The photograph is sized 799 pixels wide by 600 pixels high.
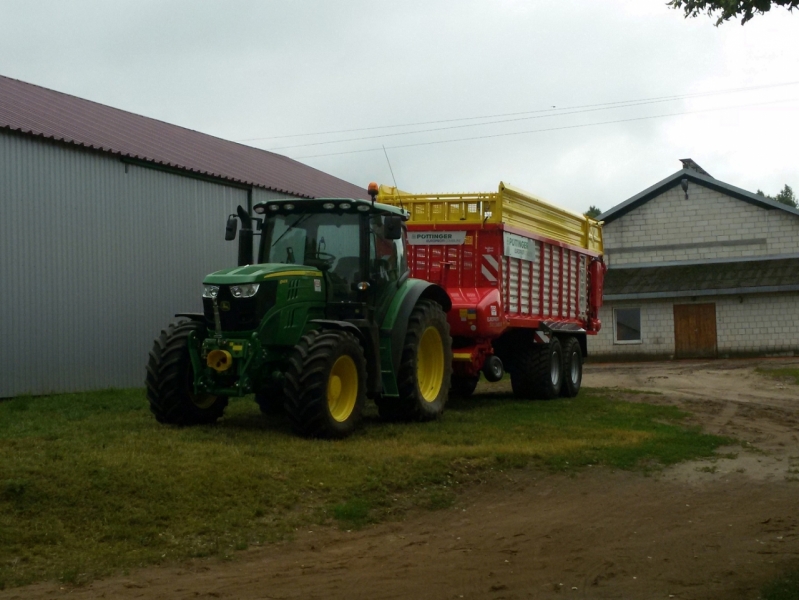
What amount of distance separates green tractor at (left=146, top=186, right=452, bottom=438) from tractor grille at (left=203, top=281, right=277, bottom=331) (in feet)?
0.04

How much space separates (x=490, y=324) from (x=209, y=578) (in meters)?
9.08

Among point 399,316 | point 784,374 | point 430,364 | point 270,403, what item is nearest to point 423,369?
point 430,364

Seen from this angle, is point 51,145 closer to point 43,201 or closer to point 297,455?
point 43,201

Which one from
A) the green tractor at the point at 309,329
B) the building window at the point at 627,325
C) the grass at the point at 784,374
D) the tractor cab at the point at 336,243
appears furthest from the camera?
the building window at the point at 627,325

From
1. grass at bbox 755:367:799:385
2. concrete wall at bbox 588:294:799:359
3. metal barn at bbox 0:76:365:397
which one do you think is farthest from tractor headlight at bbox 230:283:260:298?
concrete wall at bbox 588:294:799:359

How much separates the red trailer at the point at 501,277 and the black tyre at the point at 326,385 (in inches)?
158

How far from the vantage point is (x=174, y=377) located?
11203mm

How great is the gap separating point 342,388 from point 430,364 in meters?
2.45

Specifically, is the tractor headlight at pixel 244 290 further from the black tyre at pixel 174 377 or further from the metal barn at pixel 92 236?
the metal barn at pixel 92 236

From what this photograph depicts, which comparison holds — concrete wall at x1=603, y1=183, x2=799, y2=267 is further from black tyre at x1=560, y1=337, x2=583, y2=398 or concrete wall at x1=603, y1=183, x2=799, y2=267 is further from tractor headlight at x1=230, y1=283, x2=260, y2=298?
tractor headlight at x1=230, y1=283, x2=260, y2=298

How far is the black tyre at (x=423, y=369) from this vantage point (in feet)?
41.4

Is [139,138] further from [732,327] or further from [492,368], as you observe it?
[732,327]

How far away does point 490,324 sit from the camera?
50.5 ft

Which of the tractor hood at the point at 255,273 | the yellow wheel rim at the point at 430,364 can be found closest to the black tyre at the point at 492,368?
the yellow wheel rim at the point at 430,364
